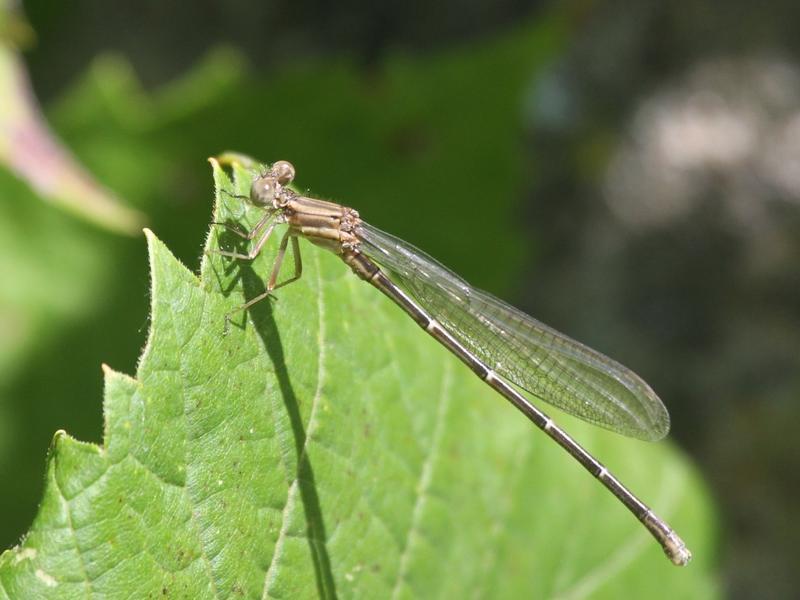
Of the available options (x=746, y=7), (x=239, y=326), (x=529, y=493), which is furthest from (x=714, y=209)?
(x=239, y=326)

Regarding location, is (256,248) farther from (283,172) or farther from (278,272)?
(283,172)

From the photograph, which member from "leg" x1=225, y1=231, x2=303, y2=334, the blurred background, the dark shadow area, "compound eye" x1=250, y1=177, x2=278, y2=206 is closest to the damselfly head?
"compound eye" x1=250, y1=177, x2=278, y2=206

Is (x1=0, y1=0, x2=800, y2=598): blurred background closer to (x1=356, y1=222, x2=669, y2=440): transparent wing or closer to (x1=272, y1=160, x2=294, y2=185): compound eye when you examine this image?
(x1=272, y1=160, x2=294, y2=185): compound eye

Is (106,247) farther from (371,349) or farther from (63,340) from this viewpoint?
(371,349)

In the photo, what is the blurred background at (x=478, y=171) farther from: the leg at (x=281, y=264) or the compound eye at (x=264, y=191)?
the leg at (x=281, y=264)

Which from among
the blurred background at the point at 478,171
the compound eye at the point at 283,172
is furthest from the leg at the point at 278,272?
the blurred background at the point at 478,171

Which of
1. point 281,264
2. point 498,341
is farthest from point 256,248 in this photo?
point 498,341
